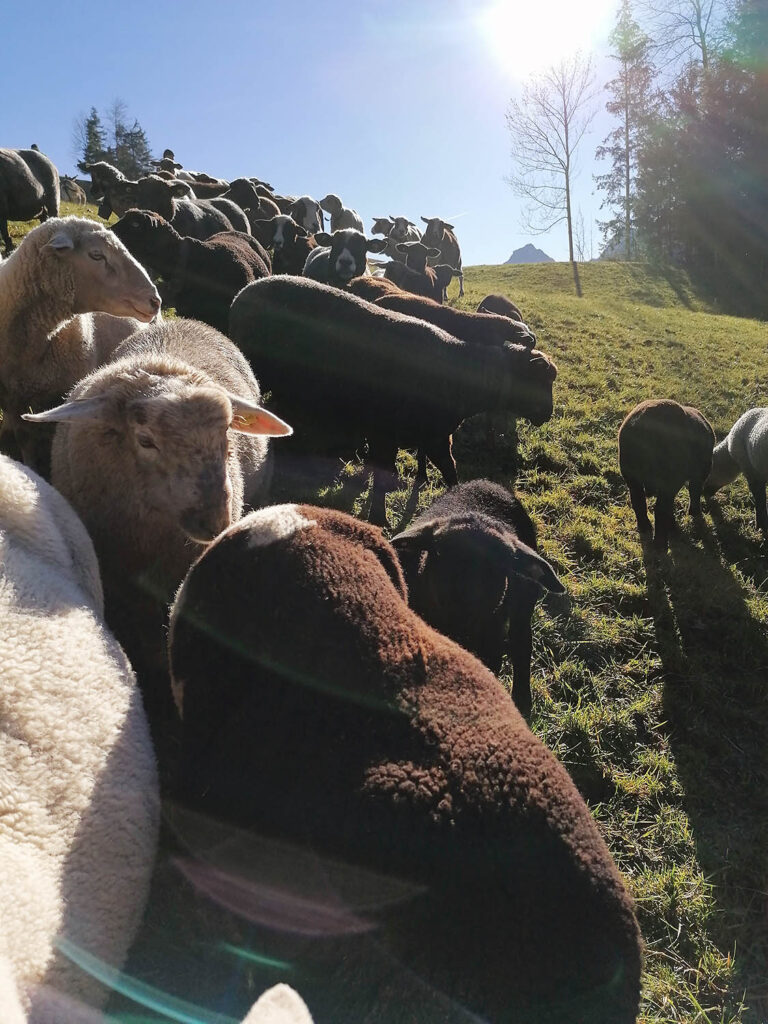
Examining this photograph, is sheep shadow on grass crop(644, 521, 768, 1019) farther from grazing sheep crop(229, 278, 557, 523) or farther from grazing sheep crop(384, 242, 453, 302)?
grazing sheep crop(384, 242, 453, 302)

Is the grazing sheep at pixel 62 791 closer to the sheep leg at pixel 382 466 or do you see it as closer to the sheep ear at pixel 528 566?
the sheep ear at pixel 528 566

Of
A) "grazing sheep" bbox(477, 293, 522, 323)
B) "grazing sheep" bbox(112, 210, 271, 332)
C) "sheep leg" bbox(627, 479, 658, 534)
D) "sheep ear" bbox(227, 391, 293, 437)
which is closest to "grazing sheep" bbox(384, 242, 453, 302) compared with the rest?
"grazing sheep" bbox(477, 293, 522, 323)

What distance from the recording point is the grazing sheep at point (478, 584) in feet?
11.6

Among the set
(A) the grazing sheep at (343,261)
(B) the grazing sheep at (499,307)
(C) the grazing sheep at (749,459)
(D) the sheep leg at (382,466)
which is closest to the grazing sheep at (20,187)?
(A) the grazing sheep at (343,261)

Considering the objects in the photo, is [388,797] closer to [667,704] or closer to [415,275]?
[667,704]

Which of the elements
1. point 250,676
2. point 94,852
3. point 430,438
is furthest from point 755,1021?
point 430,438

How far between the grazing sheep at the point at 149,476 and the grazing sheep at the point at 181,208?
33.2 feet

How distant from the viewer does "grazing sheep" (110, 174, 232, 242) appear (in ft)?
43.4

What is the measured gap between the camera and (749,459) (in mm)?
6609

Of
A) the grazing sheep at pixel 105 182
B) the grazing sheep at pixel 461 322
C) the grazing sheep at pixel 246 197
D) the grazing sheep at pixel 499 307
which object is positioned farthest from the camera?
the grazing sheep at pixel 105 182

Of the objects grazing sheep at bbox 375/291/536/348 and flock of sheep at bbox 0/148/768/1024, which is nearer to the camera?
flock of sheep at bbox 0/148/768/1024

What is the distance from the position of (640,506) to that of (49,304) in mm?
5430

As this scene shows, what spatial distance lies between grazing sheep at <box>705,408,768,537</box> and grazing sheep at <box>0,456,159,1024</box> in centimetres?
638

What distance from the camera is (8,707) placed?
1.91 m
